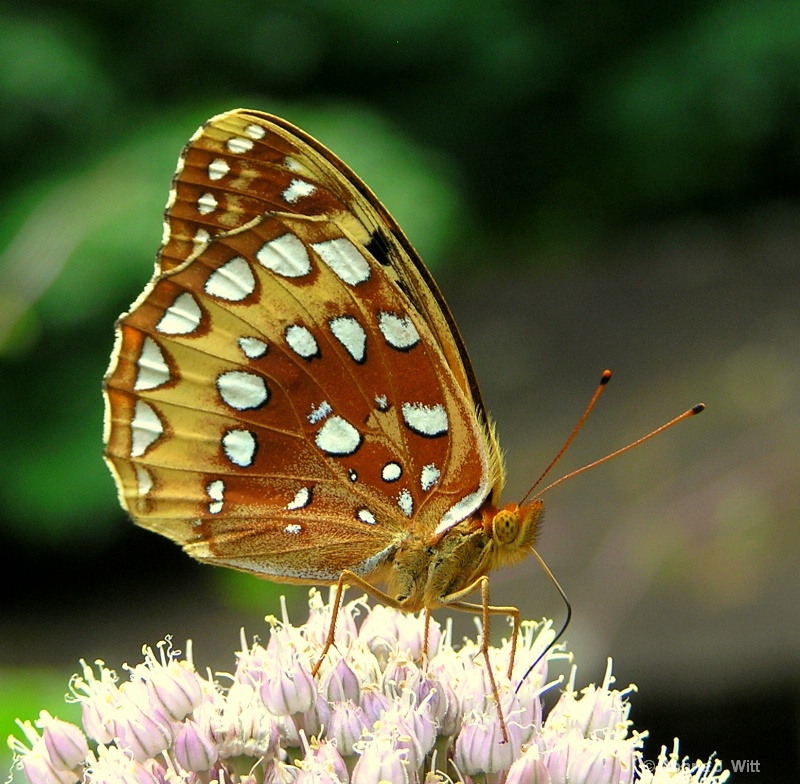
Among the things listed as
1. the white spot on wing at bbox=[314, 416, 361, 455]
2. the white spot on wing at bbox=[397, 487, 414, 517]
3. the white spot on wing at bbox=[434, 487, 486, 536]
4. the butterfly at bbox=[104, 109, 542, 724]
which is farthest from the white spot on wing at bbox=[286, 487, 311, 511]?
the white spot on wing at bbox=[434, 487, 486, 536]

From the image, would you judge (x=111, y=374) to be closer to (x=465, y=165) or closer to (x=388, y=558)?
(x=388, y=558)

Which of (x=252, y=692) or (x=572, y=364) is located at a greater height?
(x=572, y=364)

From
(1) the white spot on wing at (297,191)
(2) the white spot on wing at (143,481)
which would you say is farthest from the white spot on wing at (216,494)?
(1) the white spot on wing at (297,191)

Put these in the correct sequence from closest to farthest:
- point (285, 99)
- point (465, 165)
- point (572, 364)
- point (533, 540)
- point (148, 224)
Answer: point (533, 540), point (148, 224), point (285, 99), point (572, 364), point (465, 165)

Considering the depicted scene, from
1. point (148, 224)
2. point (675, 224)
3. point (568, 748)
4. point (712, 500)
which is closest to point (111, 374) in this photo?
point (568, 748)

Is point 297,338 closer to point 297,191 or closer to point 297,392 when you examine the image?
point 297,392

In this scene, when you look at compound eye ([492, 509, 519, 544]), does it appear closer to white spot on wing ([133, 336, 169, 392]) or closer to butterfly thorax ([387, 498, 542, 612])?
butterfly thorax ([387, 498, 542, 612])

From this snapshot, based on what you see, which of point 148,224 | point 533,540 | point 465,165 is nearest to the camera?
point 533,540

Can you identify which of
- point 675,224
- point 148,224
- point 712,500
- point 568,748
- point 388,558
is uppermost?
point 675,224
